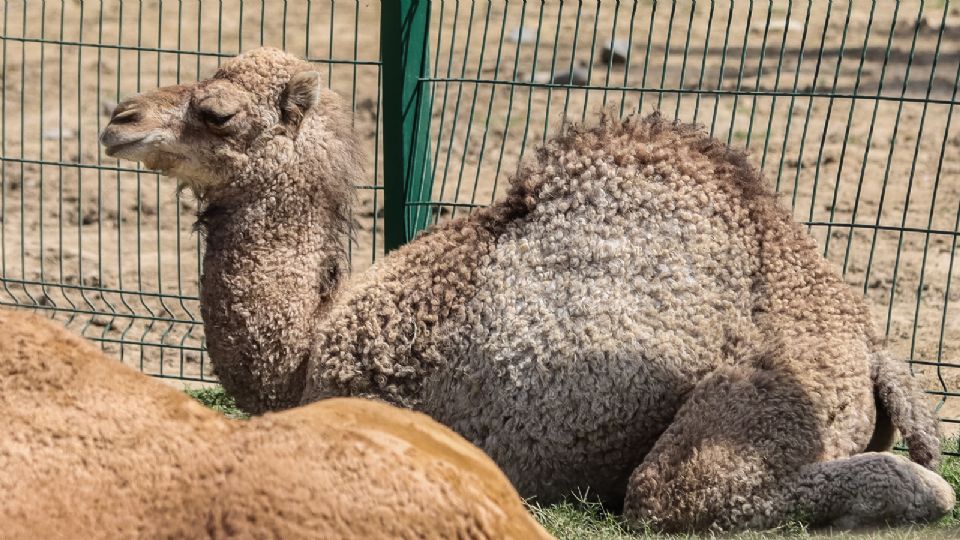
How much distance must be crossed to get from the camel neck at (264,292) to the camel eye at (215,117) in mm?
323

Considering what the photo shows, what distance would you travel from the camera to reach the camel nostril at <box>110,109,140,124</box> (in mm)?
5582

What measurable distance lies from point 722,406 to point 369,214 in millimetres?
5340

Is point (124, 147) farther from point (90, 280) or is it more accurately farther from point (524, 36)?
point (524, 36)

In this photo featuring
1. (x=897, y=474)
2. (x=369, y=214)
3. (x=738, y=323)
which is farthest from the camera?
Answer: (x=369, y=214)

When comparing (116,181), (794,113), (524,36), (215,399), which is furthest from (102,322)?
(524,36)

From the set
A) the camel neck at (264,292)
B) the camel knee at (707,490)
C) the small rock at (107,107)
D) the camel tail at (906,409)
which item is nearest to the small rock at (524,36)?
the small rock at (107,107)

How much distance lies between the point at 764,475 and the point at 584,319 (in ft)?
2.76

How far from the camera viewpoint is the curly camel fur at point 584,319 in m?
4.90

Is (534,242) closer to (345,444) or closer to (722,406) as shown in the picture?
(722,406)

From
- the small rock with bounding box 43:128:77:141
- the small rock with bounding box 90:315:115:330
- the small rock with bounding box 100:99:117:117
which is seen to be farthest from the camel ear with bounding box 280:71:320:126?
the small rock with bounding box 100:99:117:117

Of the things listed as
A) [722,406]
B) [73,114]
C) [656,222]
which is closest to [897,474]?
[722,406]

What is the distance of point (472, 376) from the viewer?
5.30m

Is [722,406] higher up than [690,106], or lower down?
lower down

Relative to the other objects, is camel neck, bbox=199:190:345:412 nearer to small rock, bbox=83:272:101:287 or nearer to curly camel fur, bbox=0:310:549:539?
curly camel fur, bbox=0:310:549:539
